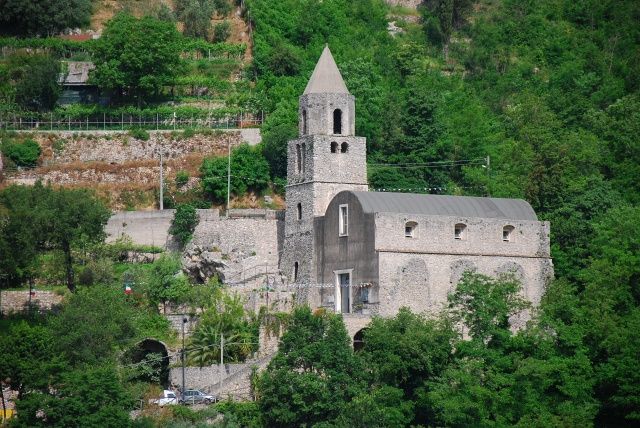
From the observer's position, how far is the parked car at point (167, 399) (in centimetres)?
7306

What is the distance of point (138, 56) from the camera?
98125 mm

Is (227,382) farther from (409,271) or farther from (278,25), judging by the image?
(278,25)

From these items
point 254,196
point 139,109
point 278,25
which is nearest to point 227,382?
point 254,196

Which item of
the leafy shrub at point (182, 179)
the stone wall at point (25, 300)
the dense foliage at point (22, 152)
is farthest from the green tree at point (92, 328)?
the dense foliage at point (22, 152)

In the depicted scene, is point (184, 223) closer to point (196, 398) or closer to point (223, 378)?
point (223, 378)

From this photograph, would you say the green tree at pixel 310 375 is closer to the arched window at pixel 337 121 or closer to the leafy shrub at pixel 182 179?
the arched window at pixel 337 121

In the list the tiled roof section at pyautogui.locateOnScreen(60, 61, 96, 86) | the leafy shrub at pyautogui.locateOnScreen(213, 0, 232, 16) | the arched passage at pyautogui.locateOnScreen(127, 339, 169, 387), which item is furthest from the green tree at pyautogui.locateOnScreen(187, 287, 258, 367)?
the leafy shrub at pyautogui.locateOnScreen(213, 0, 232, 16)

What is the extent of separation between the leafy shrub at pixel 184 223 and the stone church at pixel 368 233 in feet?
19.3

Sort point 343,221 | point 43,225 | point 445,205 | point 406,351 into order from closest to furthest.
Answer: point 406,351 → point 343,221 → point 445,205 → point 43,225

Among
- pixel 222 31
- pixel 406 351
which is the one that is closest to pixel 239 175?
pixel 222 31

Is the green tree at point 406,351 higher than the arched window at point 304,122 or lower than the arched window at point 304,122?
lower

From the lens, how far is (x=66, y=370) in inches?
2832

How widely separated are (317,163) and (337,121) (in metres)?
2.66

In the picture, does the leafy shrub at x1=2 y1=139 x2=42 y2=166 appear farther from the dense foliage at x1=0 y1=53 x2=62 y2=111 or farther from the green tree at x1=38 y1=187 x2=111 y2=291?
the green tree at x1=38 y1=187 x2=111 y2=291
